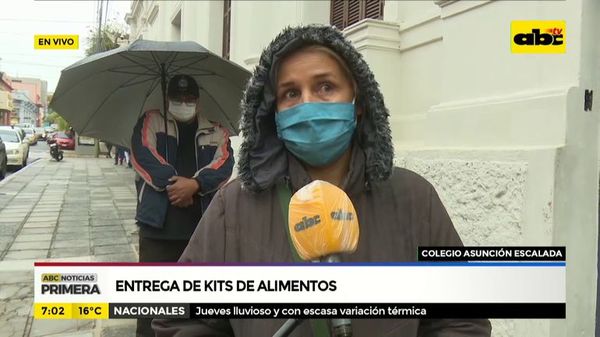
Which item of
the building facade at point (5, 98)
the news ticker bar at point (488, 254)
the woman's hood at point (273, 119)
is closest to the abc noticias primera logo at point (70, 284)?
the woman's hood at point (273, 119)

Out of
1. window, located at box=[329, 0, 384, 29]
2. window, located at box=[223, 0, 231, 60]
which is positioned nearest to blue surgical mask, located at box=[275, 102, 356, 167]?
window, located at box=[329, 0, 384, 29]

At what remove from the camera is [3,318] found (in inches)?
162

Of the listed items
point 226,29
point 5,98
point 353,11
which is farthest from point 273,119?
point 226,29

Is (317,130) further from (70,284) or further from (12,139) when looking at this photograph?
(12,139)

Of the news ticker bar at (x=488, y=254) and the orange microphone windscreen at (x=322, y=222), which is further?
the news ticker bar at (x=488, y=254)

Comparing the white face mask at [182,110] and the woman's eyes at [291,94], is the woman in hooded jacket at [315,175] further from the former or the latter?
the white face mask at [182,110]

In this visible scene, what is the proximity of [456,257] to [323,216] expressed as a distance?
20.5 inches

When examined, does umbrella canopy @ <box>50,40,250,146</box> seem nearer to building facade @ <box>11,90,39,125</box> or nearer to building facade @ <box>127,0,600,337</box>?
building facade @ <box>11,90,39,125</box>

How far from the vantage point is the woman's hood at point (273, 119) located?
1.60 meters

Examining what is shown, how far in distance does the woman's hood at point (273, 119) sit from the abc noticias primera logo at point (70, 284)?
54cm

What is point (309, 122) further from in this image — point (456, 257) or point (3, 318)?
point (3, 318)

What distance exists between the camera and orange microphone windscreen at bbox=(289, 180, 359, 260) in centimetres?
119

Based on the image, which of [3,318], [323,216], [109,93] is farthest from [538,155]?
[3,318]

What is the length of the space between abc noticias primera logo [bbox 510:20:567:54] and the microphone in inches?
105
